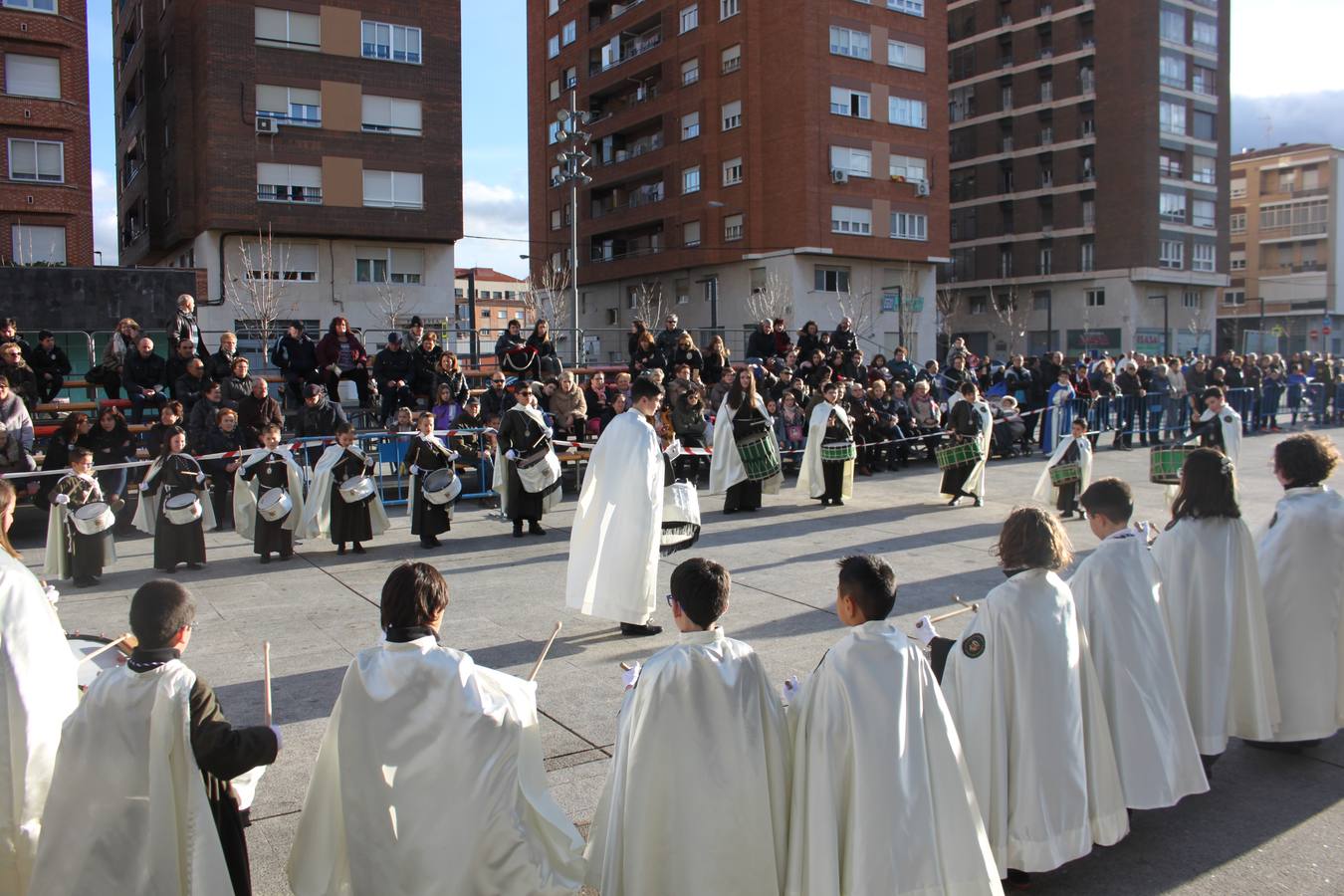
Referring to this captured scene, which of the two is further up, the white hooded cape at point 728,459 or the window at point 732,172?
the window at point 732,172

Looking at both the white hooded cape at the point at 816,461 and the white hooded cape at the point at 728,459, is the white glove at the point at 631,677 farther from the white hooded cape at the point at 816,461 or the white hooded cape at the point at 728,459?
the white hooded cape at the point at 816,461

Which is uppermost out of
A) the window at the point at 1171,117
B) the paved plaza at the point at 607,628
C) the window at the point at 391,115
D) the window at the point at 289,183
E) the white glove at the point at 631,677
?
the window at the point at 1171,117

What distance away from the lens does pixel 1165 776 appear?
464 cm

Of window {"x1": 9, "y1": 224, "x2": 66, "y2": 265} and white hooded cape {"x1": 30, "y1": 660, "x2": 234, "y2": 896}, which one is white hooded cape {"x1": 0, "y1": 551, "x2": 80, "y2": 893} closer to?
white hooded cape {"x1": 30, "y1": 660, "x2": 234, "y2": 896}

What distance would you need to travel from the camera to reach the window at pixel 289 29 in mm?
35312

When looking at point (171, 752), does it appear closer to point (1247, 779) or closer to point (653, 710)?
point (653, 710)

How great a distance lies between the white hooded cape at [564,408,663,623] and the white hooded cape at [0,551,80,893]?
4.47 m

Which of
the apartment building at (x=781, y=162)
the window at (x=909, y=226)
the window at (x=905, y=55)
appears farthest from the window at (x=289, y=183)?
the window at (x=905, y=55)

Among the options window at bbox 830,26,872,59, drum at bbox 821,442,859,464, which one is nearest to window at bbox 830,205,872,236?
window at bbox 830,26,872,59

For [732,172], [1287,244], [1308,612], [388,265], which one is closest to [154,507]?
[1308,612]

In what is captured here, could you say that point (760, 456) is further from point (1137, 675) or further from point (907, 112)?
point (907, 112)

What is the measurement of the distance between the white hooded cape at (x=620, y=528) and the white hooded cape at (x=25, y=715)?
447 centimetres

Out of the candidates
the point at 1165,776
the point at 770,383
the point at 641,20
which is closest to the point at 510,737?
the point at 1165,776

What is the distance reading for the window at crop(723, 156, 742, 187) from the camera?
47934 mm
